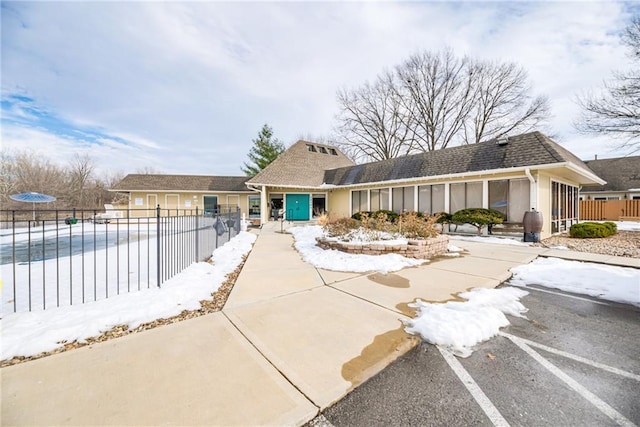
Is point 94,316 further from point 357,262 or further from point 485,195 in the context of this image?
point 485,195

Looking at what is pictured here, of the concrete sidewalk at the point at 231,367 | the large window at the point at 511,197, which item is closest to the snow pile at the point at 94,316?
the concrete sidewalk at the point at 231,367

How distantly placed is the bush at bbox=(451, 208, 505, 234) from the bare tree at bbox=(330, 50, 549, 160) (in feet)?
49.4

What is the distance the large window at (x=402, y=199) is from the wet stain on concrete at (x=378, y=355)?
11.8m

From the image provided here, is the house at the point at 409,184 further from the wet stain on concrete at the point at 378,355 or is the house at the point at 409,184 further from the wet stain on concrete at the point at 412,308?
the wet stain on concrete at the point at 378,355

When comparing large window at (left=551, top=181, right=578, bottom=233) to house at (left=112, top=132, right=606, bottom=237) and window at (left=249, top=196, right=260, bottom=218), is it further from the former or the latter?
window at (left=249, top=196, right=260, bottom=218)

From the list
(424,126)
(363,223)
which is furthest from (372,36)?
(424,126)

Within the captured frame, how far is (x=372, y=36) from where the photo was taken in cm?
970

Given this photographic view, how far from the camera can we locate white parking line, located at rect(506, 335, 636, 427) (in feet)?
5.38

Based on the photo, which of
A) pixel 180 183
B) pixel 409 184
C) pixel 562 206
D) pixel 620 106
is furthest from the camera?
pixel 180 183

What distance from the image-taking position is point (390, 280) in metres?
4.61

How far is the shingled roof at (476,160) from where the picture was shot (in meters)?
9.39

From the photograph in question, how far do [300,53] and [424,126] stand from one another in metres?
18.3

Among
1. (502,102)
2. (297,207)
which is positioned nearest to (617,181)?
(502,102)

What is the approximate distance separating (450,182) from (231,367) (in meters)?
12.5
